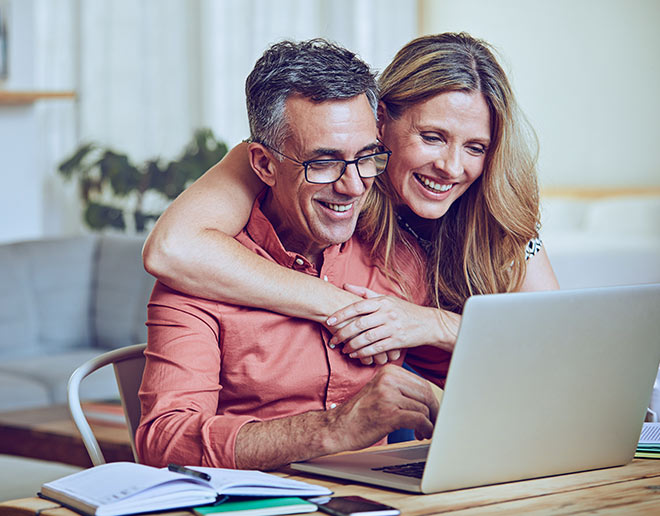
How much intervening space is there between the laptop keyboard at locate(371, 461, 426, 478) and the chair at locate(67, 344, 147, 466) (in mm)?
585

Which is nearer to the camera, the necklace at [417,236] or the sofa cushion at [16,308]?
the necklace at [417,236]

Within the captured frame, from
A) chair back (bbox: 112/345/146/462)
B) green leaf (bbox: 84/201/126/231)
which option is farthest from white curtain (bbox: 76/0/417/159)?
chair back (bbox: 112/345/146/462)

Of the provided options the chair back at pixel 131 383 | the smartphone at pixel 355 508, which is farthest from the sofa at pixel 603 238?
the smartphone at pixel 355 508

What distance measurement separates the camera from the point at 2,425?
2688 mm

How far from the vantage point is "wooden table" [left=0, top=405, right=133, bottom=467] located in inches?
98.2

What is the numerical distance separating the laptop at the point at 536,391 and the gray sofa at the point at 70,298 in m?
2.82

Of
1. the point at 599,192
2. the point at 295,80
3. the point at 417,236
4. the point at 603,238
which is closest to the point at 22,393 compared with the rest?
the point at 417,236

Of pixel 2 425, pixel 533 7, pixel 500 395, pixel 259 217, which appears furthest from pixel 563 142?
pixel 500 395

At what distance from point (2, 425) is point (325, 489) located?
75.1 inches

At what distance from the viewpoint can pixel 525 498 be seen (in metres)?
1.06

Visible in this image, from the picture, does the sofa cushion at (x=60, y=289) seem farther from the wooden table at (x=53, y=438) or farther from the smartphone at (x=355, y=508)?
the smartphone at (x=355, y=508)

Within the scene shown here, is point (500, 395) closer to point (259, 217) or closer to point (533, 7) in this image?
point (259, 217)

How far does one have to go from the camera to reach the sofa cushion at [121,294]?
389 cm

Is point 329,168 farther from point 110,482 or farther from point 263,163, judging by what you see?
point 110,482
